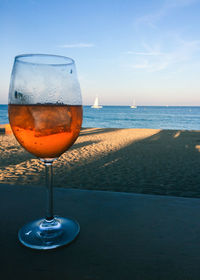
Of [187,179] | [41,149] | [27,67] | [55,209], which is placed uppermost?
[27,67]

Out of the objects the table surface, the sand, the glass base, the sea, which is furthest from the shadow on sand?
the sea

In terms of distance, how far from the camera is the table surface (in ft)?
1.29

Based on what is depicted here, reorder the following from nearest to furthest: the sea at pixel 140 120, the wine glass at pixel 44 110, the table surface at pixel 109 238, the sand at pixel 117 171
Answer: the table surface at pixel 109 238 < the wine glass at pixel 44 110 < the sand at pixel 117 171 < the sea at pixel 140 120

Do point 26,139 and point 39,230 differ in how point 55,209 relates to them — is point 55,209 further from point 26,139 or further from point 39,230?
point 26,139

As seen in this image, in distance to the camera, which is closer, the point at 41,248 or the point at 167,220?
the point at 41,248

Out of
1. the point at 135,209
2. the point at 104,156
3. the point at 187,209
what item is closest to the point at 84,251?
the point at 135,209

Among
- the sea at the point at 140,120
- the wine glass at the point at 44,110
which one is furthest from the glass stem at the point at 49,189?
the sea at the point at 140,120

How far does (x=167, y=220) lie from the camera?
598 millimetres

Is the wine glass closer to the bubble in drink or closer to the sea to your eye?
the bubble in drink

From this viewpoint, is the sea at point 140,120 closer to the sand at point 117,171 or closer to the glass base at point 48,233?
the sand at point 117,171

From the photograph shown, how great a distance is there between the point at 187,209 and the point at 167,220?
103 mm

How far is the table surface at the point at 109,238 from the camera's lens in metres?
0.39

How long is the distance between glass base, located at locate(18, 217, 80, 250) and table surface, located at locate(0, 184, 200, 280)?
0.02m

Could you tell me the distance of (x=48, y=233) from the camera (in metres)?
0.57
